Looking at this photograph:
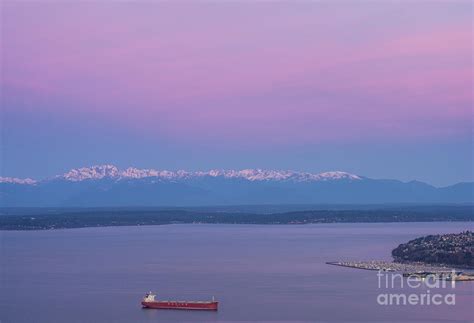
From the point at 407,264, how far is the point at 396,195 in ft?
526

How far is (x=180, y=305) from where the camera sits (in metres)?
24.0

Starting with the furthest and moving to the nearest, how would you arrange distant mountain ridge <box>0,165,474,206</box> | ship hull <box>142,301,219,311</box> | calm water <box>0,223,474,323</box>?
1. distant mountain ridge <box>0,165,474,206</box>
2. ship hull <box>142,301,219,311</box>
3. calm water <box>0,223,474,323</box>

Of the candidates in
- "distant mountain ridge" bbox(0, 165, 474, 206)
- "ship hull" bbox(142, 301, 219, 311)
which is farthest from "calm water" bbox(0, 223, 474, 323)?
"distant mountain ridge" bbox(0, 165, 474, 206)

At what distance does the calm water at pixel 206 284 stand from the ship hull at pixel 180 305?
0.28 meters

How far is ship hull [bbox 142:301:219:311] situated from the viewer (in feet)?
77.0

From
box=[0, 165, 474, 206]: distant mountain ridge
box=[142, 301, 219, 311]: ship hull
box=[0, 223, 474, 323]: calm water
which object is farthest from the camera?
box=[0, 165, 474, 206]: distant mountain ridge

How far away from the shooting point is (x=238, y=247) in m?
46.3

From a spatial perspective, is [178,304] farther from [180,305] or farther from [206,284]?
[206,284]

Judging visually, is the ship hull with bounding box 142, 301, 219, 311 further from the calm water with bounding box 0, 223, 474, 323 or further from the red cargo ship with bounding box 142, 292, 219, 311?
the calm water with bounding box 0, 223, 474, 323

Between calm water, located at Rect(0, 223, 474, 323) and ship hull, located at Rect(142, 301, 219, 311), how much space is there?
281 millimetres

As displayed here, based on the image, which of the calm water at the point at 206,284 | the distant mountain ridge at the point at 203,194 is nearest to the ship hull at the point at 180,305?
the calm water at the point at 206,284

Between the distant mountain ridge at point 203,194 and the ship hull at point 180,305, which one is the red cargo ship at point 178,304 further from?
the distant mountain ridge at point 203,194

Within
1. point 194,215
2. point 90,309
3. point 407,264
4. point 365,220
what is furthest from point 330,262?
point 194,215

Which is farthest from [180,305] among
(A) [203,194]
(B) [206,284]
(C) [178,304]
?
(A) [203,194]
